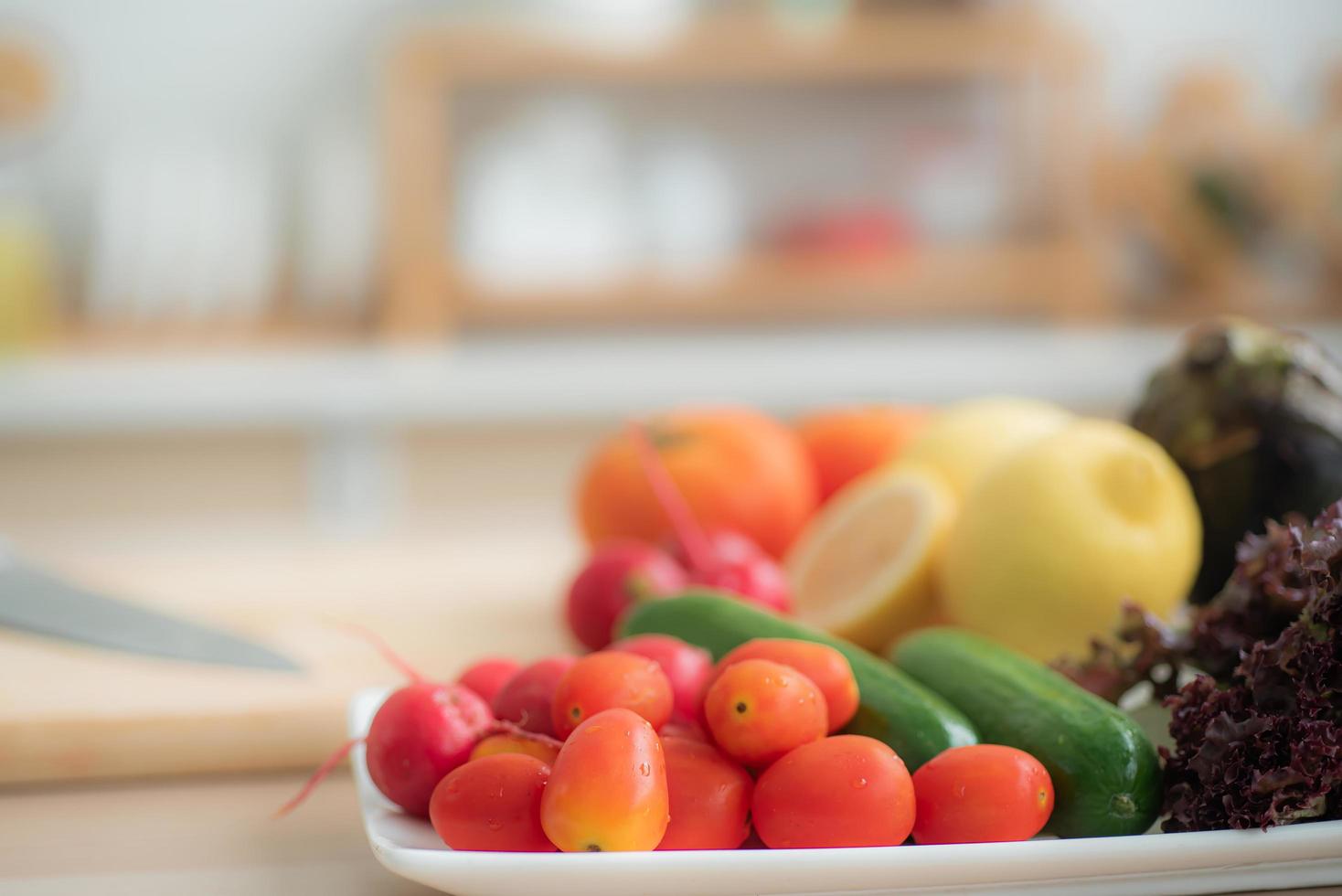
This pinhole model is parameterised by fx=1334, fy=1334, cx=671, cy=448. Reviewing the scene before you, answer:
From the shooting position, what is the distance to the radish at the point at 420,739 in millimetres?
519

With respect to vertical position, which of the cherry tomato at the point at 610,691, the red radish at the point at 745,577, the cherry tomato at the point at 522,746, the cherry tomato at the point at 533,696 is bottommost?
the red radish at the point at 745,577

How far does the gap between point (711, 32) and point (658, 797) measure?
2574 millimetres

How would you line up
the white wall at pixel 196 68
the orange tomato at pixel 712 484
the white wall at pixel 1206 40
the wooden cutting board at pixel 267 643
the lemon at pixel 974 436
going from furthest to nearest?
the white wall at pixel 1206 40
the white wall at pixel 196 68
the orange tomato at pixel 712 484
the lemon at pixel 974 436
the wooden cutting board at pixel 267 643

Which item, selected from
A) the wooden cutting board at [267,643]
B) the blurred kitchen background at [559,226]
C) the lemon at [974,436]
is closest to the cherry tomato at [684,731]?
the wooden cutting board at [267,643]

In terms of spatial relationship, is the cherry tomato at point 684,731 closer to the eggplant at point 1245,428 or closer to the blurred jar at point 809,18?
the eggplant at point 1245,428

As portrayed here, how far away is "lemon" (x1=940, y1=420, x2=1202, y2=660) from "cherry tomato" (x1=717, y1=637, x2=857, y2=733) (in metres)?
0.26

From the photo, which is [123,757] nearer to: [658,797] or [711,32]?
[658,797]

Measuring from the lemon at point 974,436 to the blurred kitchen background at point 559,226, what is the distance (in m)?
1.62

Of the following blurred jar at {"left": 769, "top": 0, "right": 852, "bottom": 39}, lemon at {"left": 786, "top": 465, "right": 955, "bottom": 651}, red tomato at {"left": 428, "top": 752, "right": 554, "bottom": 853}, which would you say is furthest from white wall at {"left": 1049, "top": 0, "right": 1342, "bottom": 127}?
red tomato at {"left": 428, "top": 752, "right": 554, "bottom": 853}

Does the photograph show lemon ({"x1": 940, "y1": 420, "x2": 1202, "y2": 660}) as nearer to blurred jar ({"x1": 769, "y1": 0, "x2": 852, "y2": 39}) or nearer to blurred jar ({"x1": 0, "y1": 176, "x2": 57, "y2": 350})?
blurred jar ({"x1": 769, "y1": 0, "x2": 852, "y2": 39})

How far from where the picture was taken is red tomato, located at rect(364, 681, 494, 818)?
0.52 m

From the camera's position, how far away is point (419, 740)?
1.71 feet

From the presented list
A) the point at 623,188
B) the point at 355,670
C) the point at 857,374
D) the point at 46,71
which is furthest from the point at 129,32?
the point at 355,670

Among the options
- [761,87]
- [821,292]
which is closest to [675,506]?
[821,292]
